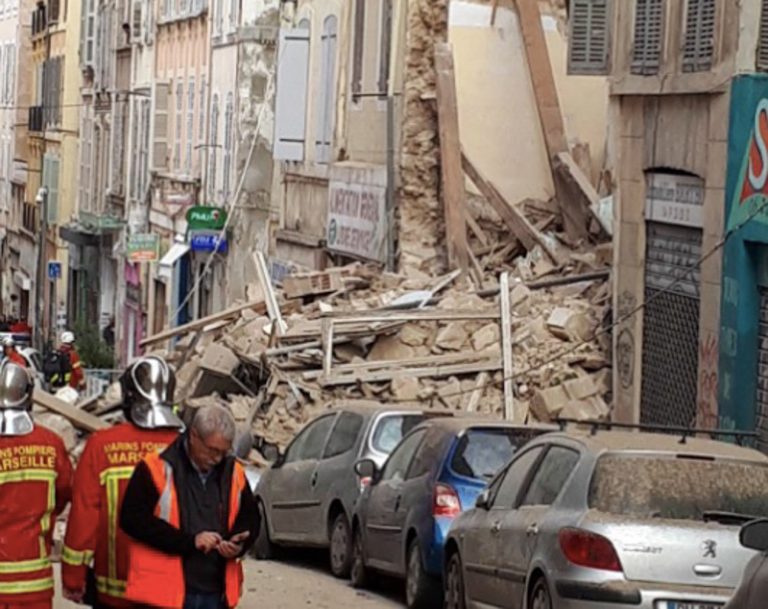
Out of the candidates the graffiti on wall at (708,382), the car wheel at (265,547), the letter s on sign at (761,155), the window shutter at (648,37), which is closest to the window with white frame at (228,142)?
the window shutter at (648,37)

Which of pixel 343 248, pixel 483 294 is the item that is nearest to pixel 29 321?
pixel 343 248

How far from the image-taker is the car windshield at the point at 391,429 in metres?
19.3

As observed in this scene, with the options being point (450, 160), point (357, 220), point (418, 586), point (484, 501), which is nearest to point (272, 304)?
point (450, 160)

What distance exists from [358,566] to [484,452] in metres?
2.24

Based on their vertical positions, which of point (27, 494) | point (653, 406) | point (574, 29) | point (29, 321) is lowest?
point (29, 321)

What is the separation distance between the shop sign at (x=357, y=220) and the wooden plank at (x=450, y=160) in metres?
2.07

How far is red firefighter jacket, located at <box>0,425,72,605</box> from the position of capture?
1027 centimetres

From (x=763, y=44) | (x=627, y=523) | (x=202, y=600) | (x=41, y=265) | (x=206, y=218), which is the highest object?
(x=763, y=44)

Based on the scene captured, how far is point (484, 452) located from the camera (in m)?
16.6

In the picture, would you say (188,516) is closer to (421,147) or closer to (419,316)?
(419,316)

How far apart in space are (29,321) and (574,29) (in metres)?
45.0

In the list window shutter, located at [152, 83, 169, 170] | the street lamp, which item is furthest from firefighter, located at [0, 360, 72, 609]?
the street lamp

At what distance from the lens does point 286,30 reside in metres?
42.0

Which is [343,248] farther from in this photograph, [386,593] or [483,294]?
[386,593]
